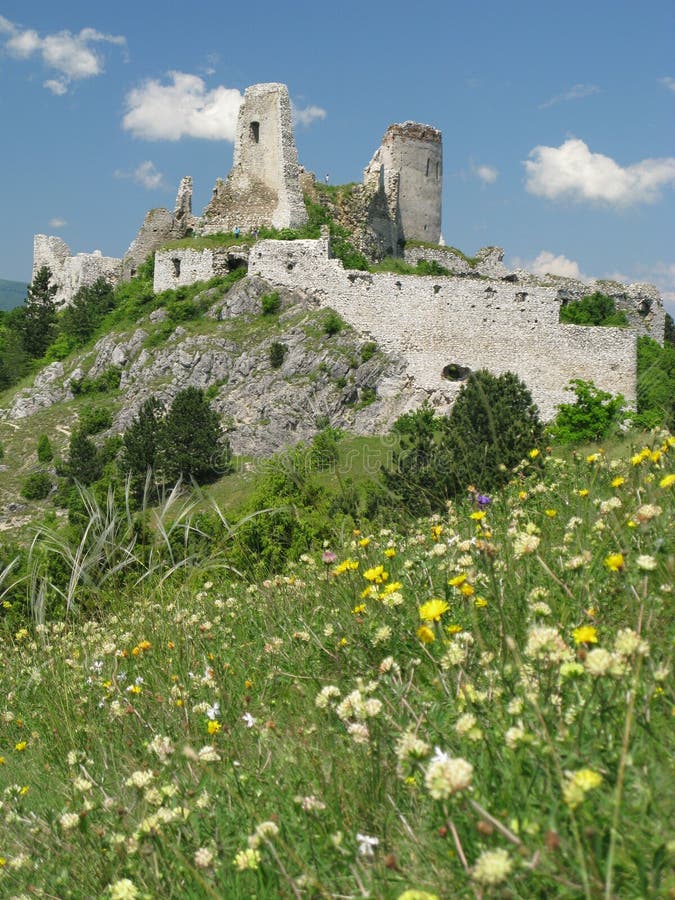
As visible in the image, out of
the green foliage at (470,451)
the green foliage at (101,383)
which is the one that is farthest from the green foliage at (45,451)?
the green foliage at (470,451)

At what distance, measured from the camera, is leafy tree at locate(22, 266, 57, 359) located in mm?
36438

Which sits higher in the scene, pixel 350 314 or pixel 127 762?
pixel 350 314

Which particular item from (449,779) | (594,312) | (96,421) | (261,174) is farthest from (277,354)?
(449,779)

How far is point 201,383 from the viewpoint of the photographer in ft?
87.5

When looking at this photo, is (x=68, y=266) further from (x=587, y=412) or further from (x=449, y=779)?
(x=449, y=779)

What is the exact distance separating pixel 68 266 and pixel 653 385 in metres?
37.2

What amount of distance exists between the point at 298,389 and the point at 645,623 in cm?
2274

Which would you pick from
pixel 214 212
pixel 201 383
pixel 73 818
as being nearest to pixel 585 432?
pixel 201 383

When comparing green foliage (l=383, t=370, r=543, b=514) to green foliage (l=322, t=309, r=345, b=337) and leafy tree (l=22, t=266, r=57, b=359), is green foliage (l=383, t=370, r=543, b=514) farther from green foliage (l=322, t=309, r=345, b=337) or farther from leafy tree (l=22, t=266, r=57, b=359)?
leafy tree (l=22, t=266, r=57, b=359)

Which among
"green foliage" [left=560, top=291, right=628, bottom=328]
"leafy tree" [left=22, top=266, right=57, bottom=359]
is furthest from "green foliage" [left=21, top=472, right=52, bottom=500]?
"green foliage" [left=560, top=291, right=628, bottom=328]

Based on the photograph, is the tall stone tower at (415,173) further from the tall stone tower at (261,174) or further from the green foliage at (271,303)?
the green foliage at (271,303)

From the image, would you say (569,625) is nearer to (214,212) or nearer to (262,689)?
(262,689)

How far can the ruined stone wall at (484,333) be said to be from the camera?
25.7 m

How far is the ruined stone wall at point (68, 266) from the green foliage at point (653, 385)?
84.2 feet
